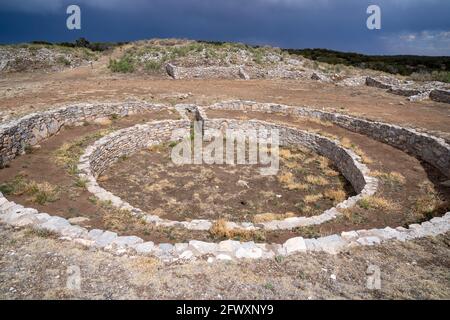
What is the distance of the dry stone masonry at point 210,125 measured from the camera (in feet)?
23.7

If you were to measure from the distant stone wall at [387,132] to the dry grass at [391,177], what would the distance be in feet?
6.86

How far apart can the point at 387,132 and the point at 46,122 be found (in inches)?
679

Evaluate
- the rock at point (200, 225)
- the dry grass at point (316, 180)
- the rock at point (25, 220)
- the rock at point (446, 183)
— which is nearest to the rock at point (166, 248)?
the rock at point (200, 225)

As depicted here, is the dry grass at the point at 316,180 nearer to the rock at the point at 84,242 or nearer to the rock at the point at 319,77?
the rock at the point at 84,242

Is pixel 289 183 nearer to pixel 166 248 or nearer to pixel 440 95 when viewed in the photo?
pixel 166 248

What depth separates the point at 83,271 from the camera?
641cm

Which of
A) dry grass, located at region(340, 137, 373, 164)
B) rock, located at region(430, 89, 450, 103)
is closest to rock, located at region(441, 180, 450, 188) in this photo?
dry grass, located at region(340, 137, 373, 164)

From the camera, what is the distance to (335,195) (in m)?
12.9

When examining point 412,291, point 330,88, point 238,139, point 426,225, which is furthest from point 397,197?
point 330,88

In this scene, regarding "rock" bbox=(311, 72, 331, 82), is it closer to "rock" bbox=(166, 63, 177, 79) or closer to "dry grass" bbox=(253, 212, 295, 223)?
"rock" bbox=(166, 63, 177, 79)

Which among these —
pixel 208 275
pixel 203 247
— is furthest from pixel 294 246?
pixel 208 275

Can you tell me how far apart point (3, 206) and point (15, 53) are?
116 feet

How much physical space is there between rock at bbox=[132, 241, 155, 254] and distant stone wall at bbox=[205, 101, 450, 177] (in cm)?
1221
